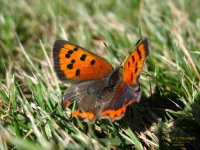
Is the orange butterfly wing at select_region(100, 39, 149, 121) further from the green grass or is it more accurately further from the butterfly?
the green grass

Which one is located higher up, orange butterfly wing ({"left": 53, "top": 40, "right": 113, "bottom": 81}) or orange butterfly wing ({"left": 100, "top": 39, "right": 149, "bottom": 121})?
orange butterfly wing ({"left": 53, "top": 40, "right": 113, "bottom": 81})

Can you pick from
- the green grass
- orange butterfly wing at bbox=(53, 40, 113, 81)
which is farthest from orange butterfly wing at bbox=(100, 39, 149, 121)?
orange butterfly wing at bbox=(53, 40, 113, 81)

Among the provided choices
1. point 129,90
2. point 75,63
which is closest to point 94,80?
point 75,63

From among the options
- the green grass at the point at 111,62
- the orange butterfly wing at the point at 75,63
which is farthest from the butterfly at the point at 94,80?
the green grass at the point at 111,62

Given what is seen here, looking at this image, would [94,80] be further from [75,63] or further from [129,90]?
[129,90]

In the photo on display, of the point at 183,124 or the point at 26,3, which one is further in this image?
the point at 26,3

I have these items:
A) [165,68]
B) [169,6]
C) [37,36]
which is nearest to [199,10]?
[169,6]

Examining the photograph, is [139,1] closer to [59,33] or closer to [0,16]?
[59,33]
